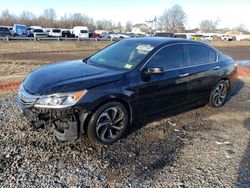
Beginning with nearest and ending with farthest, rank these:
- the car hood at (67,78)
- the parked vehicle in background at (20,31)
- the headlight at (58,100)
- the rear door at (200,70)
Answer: the headlight at (58,100) < the car hood at (67,78) < the rear door at (200,70) < the parked vehicle in background at (20,31)

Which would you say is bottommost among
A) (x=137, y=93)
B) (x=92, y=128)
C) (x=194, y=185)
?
(x=194, y=185)

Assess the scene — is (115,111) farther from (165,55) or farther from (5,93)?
(5,93)

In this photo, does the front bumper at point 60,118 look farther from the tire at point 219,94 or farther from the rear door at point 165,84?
the tire at point 219,94

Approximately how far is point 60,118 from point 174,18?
102765 mm

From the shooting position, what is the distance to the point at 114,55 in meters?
Result: 5.18

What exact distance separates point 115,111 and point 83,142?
26.5 inches

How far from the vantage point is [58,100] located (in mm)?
3795

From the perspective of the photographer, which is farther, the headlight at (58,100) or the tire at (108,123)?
the tire at (108,123)

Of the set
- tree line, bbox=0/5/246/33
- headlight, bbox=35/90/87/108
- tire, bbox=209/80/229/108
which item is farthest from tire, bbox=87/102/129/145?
tree line, bbox=0/5/246/33

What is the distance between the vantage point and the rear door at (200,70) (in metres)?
5.48

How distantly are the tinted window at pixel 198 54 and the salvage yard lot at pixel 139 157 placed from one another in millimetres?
1208

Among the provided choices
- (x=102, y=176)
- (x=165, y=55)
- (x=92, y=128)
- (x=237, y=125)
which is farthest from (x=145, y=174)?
(x=237, y=125)

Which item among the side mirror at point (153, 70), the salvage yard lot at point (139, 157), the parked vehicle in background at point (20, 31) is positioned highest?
the parked vehicle in background at point (20, 31)

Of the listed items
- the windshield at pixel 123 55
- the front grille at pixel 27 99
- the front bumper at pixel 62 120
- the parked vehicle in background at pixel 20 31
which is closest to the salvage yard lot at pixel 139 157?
the front bumper at pixel 62 120
